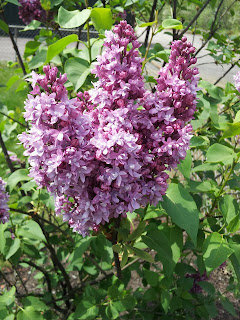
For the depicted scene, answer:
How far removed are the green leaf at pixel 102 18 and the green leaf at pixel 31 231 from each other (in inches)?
42.2

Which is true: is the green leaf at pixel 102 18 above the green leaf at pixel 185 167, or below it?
above

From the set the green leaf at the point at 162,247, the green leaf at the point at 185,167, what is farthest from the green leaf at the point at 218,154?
the green leaf at the point at 162,247

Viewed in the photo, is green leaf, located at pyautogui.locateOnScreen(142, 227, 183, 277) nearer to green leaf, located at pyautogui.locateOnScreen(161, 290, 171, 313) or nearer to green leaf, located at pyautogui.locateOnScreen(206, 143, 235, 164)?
green leaf, located at pyautogui.locateOnScreen(206, 143, 235, 164)

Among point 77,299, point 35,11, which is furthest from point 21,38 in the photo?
point 77,299

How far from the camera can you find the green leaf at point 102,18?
1.37 metres

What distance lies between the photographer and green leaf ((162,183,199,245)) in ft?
3.78

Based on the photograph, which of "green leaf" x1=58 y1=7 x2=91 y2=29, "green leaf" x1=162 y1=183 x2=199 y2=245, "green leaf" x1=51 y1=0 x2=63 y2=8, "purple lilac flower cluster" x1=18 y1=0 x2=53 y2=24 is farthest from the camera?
"purple lilac flower cluster" x1=18 y1=0 x2=53 y2=24

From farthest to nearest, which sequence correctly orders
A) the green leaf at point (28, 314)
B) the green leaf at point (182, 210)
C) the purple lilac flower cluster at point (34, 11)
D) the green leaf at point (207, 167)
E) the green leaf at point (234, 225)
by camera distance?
the purple lilac flower cluster at point (34, 11)
the green leaf at point (28, 314)
the green leaf at point (207, 167)
the green leaf at point (234, 225)
the green leaf at point (182, 210)

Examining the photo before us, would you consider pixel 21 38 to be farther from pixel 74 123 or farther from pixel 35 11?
pixel 74 123

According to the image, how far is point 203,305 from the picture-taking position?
7.77 ft

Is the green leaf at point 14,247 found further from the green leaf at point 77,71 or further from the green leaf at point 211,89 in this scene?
the green leaf at point 211,89

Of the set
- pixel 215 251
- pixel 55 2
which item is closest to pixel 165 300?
pixel 215 251

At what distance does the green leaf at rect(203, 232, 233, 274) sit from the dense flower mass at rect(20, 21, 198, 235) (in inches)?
16.6

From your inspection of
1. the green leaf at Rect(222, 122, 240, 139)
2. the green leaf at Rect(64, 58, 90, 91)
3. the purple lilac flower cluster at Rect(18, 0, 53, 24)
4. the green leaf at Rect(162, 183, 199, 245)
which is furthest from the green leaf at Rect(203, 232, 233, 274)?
the purple lilac flower cluster at Rect(18, 0, 53, 24)
